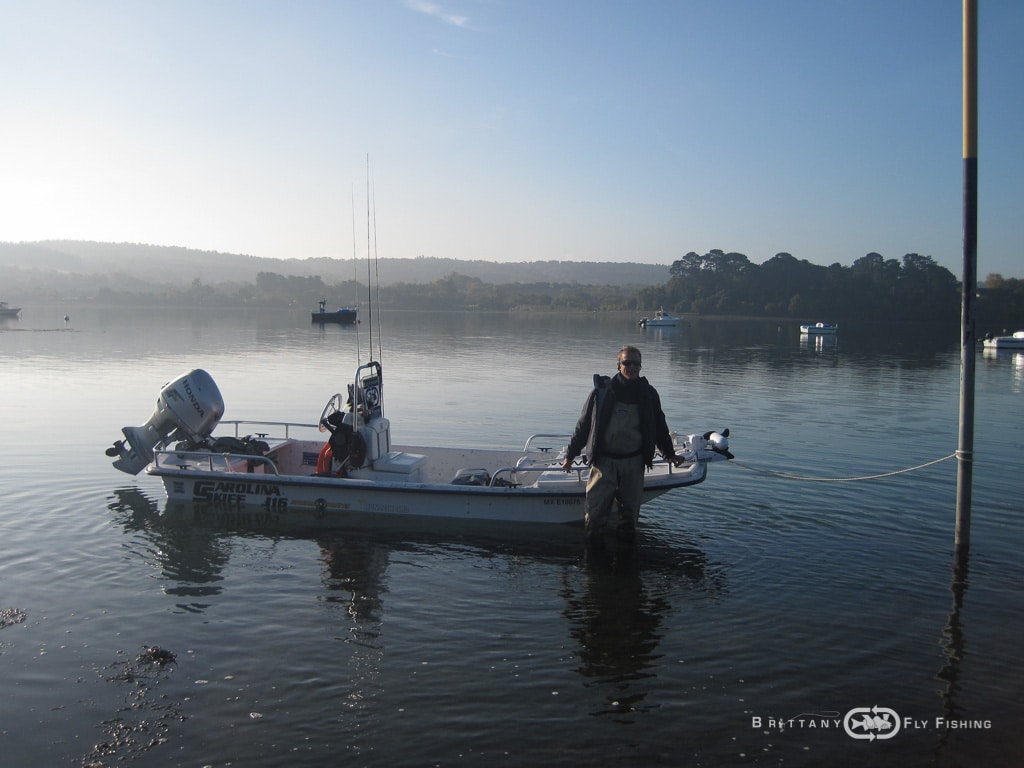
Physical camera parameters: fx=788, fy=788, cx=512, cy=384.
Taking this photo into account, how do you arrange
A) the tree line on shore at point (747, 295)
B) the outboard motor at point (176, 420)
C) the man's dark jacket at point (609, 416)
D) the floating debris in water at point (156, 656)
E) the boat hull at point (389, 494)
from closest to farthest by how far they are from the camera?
the floating debris in water at point (156, 656), the man's dark jacket at point (609, 416), the boat hull at point (389, 494), the outboard motor at point (176, 420), the tree line on shore at point (747, 295)

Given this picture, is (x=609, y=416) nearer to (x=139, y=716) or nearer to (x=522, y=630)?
(x=522, y=630)

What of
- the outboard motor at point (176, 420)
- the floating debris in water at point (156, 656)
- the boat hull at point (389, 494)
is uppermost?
the outboard motor at point (176, 420)

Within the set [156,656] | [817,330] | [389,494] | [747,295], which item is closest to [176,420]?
[389,494]

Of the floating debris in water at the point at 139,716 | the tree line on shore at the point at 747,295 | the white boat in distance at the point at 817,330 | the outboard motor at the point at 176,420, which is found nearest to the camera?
the floating debris in water at the point at 139,716

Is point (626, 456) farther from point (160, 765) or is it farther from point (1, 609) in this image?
point (1, 609)

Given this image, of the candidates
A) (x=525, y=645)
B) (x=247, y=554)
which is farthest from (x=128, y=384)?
(x=525, y=645)

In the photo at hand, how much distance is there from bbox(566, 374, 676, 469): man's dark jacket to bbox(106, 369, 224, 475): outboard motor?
671 cm

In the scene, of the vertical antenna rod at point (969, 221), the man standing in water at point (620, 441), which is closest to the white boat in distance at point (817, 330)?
the vertical antenna rod at point (969, 221)

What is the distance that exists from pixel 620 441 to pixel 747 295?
144473 mm

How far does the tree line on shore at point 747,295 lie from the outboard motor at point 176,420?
117 meters

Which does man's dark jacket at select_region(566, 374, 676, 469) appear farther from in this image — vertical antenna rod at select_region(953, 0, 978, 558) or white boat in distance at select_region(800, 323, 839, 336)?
white boat in distance at select_region(800, 323, 839, 336)

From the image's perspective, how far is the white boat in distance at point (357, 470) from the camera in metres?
11.6

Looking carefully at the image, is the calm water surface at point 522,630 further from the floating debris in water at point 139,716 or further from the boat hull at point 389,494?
the boat hull at point 389,494

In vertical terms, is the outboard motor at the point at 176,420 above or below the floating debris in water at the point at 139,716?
above
